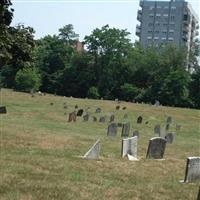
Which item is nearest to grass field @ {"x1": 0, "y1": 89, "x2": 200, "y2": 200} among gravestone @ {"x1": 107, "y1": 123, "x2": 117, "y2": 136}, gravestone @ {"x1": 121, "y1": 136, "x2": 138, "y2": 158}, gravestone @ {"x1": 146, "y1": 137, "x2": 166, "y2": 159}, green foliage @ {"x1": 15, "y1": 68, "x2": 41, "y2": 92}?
gravestone @ {"x1": 121, "y1": 136, "x2": 138, "y2": 158}

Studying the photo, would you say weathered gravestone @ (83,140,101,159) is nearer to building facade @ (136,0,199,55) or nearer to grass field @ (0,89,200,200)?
grass field @ (0,89,200,200)

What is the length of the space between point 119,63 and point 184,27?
227 feet

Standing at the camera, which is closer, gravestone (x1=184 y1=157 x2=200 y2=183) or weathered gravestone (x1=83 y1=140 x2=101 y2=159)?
gravestone (x1=184 y1=157 x2=200 y2=183)

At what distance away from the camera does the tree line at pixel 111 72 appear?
7938cm

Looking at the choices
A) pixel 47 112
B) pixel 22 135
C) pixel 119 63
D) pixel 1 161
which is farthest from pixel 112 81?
pixel 1 161

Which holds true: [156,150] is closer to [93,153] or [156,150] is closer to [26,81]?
[93,153]

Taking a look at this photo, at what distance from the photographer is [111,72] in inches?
3497

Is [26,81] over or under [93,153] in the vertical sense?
over

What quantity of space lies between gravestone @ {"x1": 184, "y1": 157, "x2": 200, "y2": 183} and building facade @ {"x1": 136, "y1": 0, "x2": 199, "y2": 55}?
14228cm

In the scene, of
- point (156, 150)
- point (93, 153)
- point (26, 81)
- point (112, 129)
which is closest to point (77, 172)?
point (93, 153)

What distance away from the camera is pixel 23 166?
1150 centimetres

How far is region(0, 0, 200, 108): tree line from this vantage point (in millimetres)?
79375

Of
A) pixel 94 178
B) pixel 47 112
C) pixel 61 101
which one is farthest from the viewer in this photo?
pixel 61 101

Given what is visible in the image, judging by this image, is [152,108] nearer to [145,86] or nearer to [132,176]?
[145,86]
